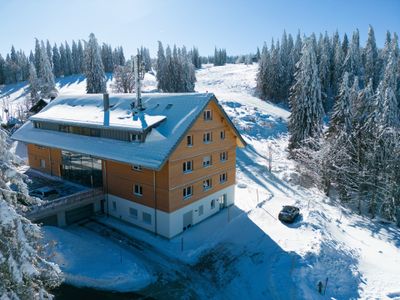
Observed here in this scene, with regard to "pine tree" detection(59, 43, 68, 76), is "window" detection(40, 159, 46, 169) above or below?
below

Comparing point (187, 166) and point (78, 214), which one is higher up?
point (187, 166)

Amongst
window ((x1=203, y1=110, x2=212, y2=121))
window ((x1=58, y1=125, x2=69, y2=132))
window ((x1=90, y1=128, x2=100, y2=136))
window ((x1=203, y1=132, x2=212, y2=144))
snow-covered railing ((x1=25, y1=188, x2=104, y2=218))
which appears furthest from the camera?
window ((x1=58, y1=125, x2=69, y2=132))

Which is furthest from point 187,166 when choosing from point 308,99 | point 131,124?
point 308,99

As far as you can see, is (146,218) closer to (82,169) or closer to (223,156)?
(82,169)

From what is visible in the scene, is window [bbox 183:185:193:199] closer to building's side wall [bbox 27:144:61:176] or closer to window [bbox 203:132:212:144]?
window [bbox 203:132:212:144]

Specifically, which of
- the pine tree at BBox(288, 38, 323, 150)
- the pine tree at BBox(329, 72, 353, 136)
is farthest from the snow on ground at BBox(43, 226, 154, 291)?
the pine tree at BBox(288, 38, 323, 150)

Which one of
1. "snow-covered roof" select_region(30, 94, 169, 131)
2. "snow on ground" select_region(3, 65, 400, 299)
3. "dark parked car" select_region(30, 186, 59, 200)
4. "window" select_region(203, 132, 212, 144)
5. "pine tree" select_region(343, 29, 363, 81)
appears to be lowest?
"snow on ground" select_region(3, 65, 400, 299)

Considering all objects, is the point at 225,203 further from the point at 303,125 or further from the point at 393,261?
the point at 303,125
